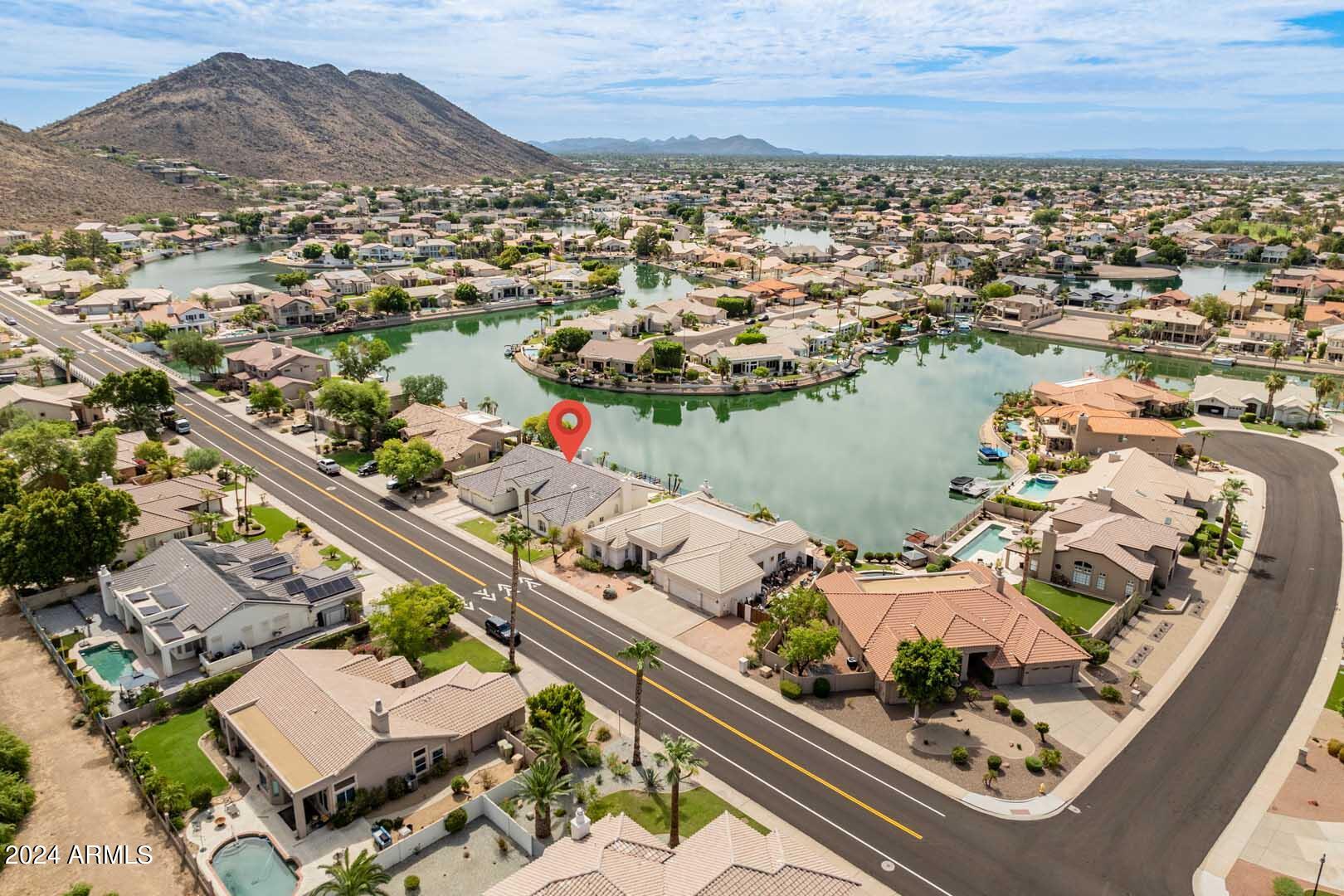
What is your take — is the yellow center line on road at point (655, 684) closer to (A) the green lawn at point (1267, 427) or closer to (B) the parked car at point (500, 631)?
(B) the parked car at point (500, 631)

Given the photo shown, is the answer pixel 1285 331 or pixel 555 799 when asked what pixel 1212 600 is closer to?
pixel 555 799

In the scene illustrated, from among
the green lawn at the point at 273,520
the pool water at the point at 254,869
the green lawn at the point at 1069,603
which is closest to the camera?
the pool water at the point at 254,869

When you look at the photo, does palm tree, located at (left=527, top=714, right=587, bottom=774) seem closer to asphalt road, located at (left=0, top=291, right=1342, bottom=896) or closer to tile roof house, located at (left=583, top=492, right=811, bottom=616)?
asphalt road, located at (left=0, top=291, right=1342, bottom=896)

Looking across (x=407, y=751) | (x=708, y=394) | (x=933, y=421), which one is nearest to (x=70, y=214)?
(x=708, y=394)

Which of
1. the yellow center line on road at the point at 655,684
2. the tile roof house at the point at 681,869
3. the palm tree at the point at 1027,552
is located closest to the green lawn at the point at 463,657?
the yellow center line on road at the point at 655,684

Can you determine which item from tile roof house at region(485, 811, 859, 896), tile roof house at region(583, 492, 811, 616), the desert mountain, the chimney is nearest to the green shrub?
the chimney

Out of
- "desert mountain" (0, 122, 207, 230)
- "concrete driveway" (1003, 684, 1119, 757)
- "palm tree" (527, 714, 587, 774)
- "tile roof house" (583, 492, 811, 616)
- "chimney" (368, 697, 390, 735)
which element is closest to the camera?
"palm tree" (527, 714, 587, 774)
